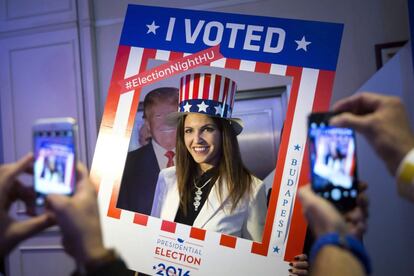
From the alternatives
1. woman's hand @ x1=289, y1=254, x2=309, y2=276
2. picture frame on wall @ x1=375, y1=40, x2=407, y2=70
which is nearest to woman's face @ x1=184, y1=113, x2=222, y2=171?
woman's hand @ x1=289, y1=254, x2=309, y2=276

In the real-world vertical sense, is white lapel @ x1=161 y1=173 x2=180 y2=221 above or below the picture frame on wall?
below

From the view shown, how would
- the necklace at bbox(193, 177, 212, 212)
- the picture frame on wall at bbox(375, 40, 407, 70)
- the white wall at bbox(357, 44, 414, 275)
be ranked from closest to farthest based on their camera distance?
the necklace at bbox(193, 177, 212, 212) < the white wall at bbox(357, 44, 414, 275) < the picture frame on wall at bbox(375, 40, 407, 70)

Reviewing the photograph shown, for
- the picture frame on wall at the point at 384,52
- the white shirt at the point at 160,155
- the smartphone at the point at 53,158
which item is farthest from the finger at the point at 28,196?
the picture frame on wall at the point at 384,52

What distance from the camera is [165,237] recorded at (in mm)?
1340

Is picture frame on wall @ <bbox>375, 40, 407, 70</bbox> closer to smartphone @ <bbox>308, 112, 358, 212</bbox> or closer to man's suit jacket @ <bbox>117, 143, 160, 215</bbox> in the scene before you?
man's suit jacket @ <bbox>117, 143, 160, 215</bbox>

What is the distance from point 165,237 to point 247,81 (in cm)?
61

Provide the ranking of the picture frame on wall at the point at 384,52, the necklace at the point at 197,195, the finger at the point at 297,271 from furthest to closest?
the picture frame on wall at the point at 384,52 → the necklace at the point at 197,195 → the finger at the point at 297,271

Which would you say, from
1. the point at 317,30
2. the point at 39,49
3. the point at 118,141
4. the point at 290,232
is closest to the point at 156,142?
the point at 118,141

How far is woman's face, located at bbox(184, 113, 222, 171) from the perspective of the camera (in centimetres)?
138

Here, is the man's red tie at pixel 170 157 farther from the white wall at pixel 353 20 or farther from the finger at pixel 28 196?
the white wall at pixel 353 20

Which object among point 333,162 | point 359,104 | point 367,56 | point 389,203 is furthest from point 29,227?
point 367,56

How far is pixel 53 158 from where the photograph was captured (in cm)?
80

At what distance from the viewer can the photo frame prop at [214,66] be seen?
4.20ft

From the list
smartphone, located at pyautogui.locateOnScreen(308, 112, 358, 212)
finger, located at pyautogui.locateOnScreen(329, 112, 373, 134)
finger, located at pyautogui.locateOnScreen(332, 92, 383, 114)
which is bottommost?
smartphone, located at pyautogui.locateOnScreen(308, 112, 358, 212)
